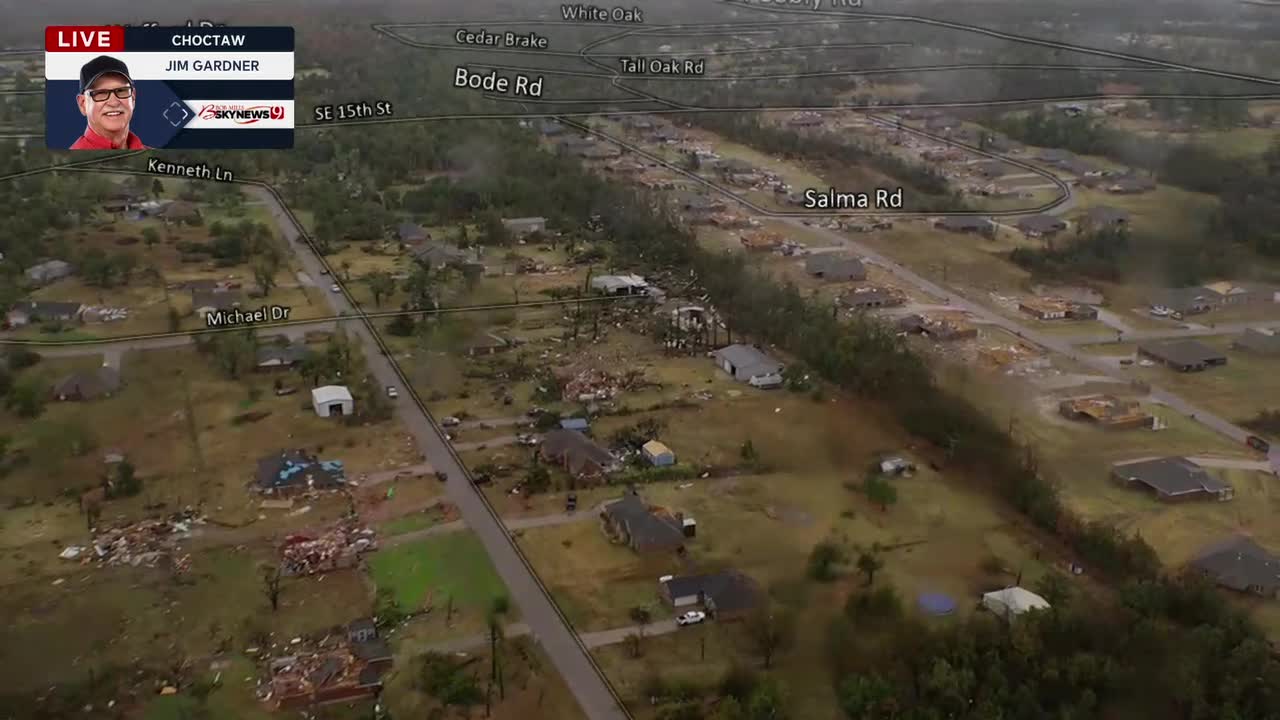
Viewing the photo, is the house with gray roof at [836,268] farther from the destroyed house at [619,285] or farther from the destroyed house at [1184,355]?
the destroyed house at [1184,355]

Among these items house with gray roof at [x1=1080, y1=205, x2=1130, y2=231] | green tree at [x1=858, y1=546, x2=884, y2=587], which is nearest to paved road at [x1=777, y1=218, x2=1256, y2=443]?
house with gray roof at [x1=1080, y1=205, x2=1130, y2=231]

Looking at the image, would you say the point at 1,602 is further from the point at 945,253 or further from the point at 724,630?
the point at 945,253

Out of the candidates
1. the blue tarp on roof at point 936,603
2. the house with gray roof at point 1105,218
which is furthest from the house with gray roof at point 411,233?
the blue tarp on roof at point 936,603

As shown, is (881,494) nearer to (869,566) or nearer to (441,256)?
(869,566)

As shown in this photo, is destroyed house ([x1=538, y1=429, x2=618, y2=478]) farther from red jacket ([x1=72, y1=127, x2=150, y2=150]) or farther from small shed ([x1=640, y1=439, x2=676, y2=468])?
red jacket ([x1=72, y1=127, x2=150, y2=150])

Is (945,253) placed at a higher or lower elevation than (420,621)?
higher

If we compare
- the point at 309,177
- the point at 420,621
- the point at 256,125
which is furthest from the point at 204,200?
the point at 420,621

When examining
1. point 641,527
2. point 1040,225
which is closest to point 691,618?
point 641,527
